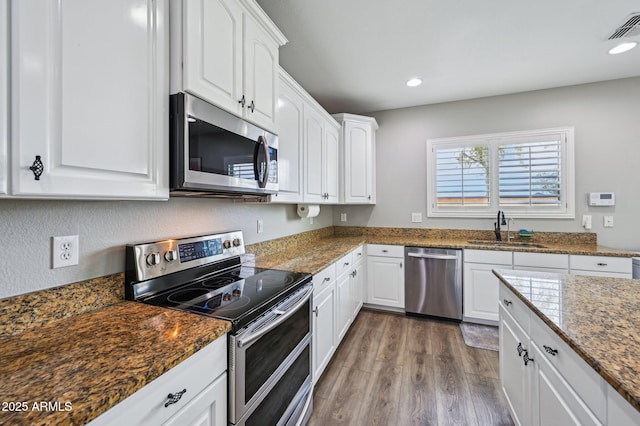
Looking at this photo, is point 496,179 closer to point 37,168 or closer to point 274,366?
point 274,366

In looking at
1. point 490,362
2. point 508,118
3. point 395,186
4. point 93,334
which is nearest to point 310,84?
point 395,186

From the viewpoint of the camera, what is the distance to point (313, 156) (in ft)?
8.39

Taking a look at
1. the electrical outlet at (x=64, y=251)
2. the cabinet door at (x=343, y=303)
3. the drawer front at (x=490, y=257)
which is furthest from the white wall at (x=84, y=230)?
the drawer front at (x=490, y=257)

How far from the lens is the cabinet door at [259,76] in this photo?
4.81 ft

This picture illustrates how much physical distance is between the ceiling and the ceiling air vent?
0.14 ft

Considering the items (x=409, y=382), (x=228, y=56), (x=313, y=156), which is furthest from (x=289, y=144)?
(x=409, y=382)

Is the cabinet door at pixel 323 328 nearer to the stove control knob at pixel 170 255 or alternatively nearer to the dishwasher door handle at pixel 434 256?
the stove control knob at pixel 170 255

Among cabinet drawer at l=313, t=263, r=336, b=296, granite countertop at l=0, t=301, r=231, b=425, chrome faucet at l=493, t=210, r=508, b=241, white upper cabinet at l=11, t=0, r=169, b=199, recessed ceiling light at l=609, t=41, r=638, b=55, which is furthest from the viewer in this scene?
chrome faucet at l=493, t=210, r=508, b=241

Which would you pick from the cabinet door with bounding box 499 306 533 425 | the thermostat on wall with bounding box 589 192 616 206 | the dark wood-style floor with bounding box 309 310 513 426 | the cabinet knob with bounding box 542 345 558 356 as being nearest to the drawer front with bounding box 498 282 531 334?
the cabinet door with bounding box 499 306 533 425

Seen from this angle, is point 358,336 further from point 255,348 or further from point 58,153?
point 58,153

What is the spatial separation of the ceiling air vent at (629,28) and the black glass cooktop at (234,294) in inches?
112

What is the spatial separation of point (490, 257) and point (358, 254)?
52.5 inches

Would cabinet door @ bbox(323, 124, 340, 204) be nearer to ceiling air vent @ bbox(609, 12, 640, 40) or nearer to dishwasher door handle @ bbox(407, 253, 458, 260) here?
dishwasher door handle @ bbox(407, 253, 458, 260)

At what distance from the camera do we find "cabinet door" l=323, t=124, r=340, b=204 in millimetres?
2863
